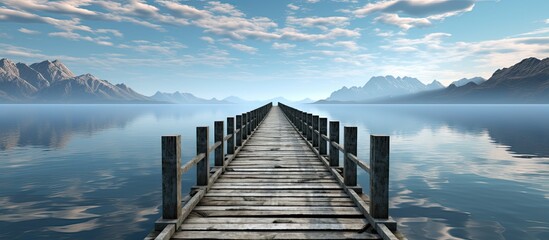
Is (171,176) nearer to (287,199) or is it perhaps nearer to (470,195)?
(287,199)

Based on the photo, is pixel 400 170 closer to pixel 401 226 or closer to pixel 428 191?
pixel 428 191

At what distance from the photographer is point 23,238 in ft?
36.6

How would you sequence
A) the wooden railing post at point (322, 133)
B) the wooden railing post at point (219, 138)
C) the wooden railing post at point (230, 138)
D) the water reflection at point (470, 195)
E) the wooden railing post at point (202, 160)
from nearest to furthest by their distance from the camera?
1. the wooden railing post at point (202, 160)
2. the wooden railing post at point (219, 138)
3. the water reflection at point (470, 195)
4. the wooden railing post at point (322, 133)
5. the wooden railing post at point (230, 138)

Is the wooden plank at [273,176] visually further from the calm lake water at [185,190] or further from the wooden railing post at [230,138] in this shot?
the calm lake water at [185,190]

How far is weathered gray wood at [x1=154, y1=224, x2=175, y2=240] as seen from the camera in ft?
17.1

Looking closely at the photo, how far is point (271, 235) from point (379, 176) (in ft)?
6.12

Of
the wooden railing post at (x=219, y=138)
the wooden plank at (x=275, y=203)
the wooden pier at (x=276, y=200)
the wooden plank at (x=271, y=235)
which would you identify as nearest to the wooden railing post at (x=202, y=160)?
the wooden pier at (x=276, y=200)

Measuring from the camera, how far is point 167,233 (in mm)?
5352

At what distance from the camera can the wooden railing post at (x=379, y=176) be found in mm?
5703

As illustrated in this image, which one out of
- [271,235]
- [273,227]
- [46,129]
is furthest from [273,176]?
[46,129]

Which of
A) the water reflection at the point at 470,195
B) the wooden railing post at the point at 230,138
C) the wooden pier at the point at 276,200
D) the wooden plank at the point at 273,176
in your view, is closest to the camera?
the wooden pier at the point at 276,200

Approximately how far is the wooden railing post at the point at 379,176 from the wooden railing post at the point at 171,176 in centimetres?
301

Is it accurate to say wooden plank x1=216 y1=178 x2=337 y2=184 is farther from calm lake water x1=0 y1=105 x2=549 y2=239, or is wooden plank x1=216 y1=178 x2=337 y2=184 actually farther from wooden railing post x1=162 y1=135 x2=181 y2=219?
calm lake water x1=0 y1=105 x2=549 y2=239

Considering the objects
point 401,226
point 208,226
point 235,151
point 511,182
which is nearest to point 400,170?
point 511,182
